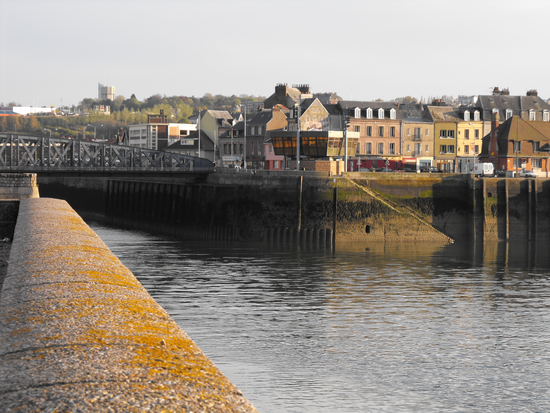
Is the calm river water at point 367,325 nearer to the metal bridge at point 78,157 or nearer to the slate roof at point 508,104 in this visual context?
the metal bridge at point 78,157

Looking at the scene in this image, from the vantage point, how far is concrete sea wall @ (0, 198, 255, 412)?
19.3 ft

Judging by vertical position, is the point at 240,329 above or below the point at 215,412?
below

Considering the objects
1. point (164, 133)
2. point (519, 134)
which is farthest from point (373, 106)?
point (164, 133)

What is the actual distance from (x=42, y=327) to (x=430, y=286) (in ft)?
100

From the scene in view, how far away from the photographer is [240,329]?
81.8 ft

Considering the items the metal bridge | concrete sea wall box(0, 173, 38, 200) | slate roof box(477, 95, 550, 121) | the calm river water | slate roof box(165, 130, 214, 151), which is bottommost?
the calm river water

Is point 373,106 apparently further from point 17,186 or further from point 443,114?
point 17,186

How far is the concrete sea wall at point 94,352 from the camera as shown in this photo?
5.88 meters

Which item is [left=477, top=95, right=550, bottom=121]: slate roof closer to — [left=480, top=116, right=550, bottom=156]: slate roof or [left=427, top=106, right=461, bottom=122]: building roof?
[left=427, top=106, right=461, bottom=122]: building roof

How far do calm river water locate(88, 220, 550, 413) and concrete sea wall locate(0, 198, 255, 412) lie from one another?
7.19 m

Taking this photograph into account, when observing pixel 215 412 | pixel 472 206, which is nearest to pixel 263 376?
pixel 215 412

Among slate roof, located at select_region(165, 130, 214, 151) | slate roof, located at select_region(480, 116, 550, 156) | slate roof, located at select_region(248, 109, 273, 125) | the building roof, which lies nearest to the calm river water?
slate roof, located at select_region(480, 116, 550, 156)

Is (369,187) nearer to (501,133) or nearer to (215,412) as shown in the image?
(501,133)

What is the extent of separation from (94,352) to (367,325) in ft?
65.2
